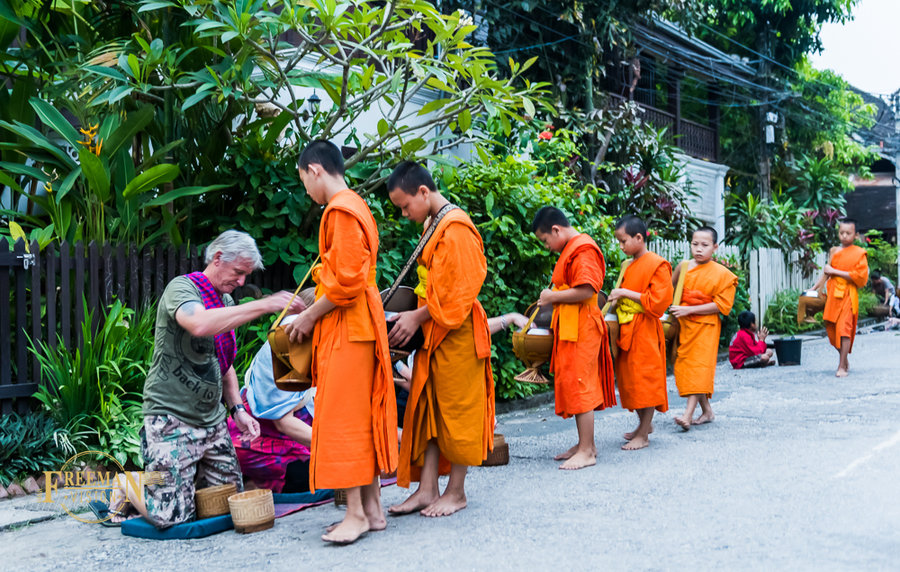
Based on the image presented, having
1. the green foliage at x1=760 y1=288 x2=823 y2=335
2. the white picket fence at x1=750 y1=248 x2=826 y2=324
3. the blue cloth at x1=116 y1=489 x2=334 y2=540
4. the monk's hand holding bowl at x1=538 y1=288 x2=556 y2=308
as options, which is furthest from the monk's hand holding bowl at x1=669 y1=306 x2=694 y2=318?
the green foliage at x1=760 y1=288 x2=823 y2=335

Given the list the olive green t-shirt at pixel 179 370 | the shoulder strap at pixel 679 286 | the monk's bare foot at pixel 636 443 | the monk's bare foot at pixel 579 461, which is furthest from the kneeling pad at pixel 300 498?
the shoulder strap at pixel 679 286

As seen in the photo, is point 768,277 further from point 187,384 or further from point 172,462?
point 172,462

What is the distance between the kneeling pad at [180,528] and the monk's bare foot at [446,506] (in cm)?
102

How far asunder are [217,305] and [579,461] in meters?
2.69

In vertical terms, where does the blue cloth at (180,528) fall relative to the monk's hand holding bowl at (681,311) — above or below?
below

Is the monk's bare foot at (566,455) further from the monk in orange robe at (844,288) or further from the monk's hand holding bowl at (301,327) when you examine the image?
the monk in orange robe at (844,288)

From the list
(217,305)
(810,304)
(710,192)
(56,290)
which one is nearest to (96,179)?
(56,290)

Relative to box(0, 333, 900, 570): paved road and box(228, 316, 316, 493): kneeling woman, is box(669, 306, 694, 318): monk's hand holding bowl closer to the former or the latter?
box(0, 333, 900, 570): paved road

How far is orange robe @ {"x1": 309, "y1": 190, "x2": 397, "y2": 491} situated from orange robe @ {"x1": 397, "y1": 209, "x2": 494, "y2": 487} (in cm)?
39

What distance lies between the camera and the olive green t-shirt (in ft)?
14.9

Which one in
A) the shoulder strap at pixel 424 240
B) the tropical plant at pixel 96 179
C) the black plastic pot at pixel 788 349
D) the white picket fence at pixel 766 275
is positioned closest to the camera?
the shoulder strap at pixel 424 240

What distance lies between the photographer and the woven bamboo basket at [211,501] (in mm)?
4652

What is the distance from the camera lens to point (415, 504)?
486 cm

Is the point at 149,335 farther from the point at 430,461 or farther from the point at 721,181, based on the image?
the point at 721,181
